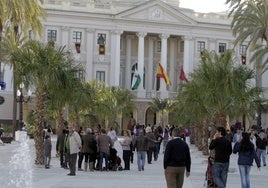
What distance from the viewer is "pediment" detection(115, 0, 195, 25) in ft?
236

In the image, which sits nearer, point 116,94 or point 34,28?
point 34,28

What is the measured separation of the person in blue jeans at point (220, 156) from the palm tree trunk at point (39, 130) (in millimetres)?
11194

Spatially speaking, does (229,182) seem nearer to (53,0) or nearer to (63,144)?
(63,144)

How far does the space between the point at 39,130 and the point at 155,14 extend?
48.7m

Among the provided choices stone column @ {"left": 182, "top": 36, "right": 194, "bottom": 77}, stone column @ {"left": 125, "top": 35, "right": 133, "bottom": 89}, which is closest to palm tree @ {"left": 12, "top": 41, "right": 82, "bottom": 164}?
stone column @ {"left": 125, "top": 35, "right": 133, "bottom": 89}

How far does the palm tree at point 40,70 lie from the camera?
25.2m

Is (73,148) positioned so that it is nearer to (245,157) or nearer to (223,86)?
(245,157)

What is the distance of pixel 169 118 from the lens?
72812 millimetres

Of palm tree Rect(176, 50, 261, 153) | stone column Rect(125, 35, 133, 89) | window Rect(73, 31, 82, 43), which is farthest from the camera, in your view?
stone column Rect(125, 35, 133, 89)

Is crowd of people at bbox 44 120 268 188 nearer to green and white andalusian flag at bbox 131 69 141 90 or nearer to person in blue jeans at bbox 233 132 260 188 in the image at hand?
person in blue jeans at bbox 233 132 260 188

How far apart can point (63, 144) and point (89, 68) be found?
4723 cm

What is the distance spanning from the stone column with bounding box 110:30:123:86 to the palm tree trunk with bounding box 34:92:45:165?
150 feet

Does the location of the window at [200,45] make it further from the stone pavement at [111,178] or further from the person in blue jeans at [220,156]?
the person in blue jeans at [220,156]

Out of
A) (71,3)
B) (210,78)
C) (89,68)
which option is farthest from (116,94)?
(210,78)
